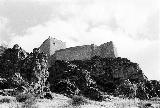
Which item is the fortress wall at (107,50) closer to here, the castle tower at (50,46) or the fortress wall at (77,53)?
the fortress wall at (77,53)

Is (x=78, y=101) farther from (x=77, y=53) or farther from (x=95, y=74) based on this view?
(x=77, y=53)

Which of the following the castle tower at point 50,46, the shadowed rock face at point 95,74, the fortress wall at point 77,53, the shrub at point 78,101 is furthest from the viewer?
the castle tower at point 50,46

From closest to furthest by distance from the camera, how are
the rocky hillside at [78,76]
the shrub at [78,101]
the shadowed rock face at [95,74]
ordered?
the shrub at [78,101] → the rocky hillside at [78,76] → the shadowed rock face at [95,74]

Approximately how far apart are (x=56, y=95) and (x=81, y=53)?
22537 mm

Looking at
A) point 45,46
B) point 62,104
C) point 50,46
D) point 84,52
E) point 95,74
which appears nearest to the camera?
point 62,104

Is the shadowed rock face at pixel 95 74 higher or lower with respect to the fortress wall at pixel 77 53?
lower

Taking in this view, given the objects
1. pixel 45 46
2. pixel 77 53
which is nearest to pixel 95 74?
pixel 77 53

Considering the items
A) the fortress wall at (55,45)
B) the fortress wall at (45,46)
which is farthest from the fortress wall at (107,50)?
the fortress wall at (45,46)

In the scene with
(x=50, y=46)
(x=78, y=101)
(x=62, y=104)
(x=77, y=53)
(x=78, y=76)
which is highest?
(x=50, y=46)

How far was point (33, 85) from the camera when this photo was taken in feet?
144

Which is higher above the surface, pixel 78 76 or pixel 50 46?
pixel 50 46

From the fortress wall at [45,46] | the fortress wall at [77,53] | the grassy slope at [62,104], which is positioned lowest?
the grassy slope at [62,104]

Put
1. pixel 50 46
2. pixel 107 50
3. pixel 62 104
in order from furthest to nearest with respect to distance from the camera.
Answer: pixel 50 46 < pixel 107 50 < pixel 62 104

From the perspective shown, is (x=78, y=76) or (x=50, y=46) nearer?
(x=78, y=76)
